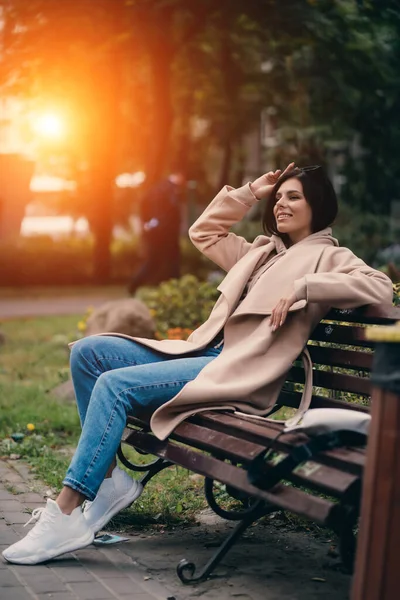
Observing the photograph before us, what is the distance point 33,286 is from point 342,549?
64.2 ft

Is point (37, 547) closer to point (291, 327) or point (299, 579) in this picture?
point (299, 579)

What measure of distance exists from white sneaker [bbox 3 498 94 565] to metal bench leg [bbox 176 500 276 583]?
398 mm

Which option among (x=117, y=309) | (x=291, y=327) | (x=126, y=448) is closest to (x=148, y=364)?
(x=291, y=327)

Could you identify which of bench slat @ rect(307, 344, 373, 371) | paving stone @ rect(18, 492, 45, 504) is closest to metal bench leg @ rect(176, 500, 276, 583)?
bench slat @ rect(307, 344, 373, 371)

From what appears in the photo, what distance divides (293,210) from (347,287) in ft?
1.83

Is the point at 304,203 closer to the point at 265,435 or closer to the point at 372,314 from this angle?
the point at 372,314

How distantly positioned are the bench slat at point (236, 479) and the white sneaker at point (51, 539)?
1.37ft

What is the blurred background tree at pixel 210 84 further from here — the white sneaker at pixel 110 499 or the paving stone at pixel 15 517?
the white sneaker at pixel 110 499

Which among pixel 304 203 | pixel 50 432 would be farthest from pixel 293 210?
pixel 50 432

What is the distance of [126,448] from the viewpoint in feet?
21.0

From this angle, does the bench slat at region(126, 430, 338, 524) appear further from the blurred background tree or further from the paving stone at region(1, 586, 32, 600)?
the blurred background tree

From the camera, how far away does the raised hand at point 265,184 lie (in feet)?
15.8

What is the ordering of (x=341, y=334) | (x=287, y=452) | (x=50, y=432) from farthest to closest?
1. (x=50, y=432)
2. (x=341, y=334)
3. (x=287, y=452)

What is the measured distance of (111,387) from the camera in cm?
414
